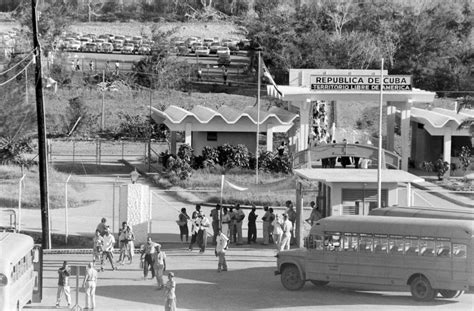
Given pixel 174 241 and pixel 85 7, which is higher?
pixel 85 7

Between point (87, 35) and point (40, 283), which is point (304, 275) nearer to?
point (40, 283)

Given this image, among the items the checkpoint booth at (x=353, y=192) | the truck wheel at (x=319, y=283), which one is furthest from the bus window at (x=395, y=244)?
the checkpoint booth at (x=353, y=192)

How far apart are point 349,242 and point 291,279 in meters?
1.65

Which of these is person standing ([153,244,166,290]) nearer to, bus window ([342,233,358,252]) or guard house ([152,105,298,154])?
bus window ([342,233,358,252])

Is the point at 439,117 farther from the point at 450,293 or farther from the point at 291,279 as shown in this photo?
the point at 450,293

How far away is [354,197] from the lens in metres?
31.0

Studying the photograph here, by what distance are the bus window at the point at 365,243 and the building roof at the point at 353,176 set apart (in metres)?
5.51

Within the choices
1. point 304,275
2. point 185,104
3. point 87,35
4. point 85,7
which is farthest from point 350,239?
point 85,7

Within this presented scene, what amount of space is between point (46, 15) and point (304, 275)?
196ft

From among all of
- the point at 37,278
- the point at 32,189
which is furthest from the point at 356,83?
the point at 37,278

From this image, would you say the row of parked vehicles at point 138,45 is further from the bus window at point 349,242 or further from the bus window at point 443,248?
the bus window at point 443,248

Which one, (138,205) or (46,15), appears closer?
(138,205)

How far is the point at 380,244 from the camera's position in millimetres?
24875

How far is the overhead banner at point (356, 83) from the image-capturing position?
161ft
